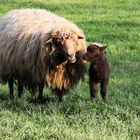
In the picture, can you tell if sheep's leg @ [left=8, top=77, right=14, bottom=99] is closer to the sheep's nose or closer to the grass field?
the grass field

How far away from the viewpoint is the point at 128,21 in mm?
18078

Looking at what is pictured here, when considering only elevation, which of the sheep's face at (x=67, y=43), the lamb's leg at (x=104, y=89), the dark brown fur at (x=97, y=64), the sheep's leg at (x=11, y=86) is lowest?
the sheep's leg at (x=11, y=86)

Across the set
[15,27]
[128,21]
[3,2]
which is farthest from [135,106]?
[3,2]

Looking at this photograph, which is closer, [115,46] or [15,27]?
[15,27]

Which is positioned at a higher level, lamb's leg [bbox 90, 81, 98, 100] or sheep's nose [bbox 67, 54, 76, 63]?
sheep's nose [bbox 67, 54, 76, 63]

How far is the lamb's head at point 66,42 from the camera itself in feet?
28.4

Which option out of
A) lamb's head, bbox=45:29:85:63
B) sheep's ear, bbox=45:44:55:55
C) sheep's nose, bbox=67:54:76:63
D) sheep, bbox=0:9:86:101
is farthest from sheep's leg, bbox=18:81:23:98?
sheep's nose, bbox=67:54:76:63

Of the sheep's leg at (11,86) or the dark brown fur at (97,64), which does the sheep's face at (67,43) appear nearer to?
the dark brown fur at (97,64)

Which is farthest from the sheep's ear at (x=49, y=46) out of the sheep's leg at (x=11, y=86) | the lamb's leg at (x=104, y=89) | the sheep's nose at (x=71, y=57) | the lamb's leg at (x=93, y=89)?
the sheep's leg at (x=11, y=86)

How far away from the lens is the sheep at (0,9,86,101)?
8875mm

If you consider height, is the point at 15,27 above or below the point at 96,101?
above

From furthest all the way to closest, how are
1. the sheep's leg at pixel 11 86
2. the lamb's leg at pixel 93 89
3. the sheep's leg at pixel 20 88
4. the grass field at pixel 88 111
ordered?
the sheep's leg at pixel 11 86, the sheep's leg at pixel 20 88, the lamb's leg at pixel 93 89, the grass field at pixel 88 111

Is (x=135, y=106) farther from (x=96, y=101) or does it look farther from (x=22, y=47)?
(x=22, y=47)

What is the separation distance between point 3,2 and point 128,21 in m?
6.20
